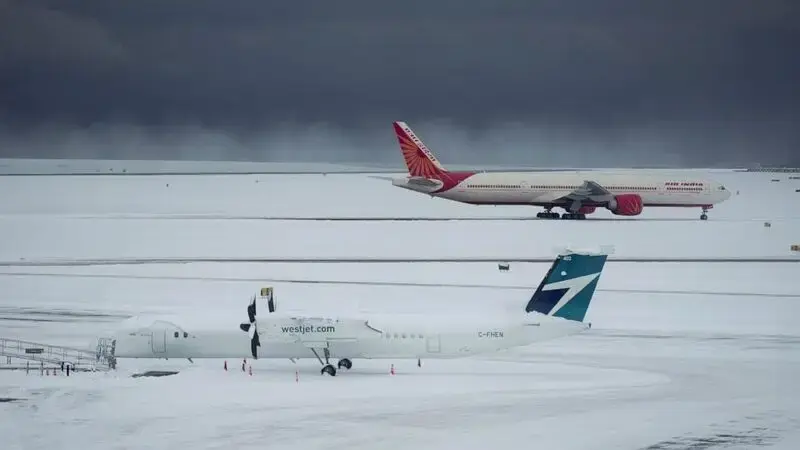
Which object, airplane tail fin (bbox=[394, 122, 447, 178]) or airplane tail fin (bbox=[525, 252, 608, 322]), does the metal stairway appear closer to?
airplane tail fin (bbox=[525, 252, 608, 322])

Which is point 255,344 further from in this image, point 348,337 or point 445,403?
point 445,403

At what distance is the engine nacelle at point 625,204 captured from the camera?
121 m

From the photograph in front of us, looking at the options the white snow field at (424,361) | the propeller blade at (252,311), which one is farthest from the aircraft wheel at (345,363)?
the propeller blade at (252,311)

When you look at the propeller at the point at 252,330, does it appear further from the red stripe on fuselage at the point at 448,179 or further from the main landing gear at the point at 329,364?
the red stripe on fuselage at the point at 448,179

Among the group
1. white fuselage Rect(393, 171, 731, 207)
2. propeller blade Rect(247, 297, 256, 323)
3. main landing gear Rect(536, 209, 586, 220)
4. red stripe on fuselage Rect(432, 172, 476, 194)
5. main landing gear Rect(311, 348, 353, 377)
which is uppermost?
red stripe on fuselage Rect(432, 172, 476, 194)

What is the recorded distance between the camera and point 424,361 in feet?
168

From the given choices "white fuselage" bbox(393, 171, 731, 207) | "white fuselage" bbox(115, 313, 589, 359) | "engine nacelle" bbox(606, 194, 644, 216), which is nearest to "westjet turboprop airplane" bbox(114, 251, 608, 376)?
"white fuselage" bbox(115, 313, 589, 359)

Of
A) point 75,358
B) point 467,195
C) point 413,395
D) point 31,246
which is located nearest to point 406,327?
point 413,395

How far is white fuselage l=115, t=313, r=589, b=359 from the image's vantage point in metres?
47.9

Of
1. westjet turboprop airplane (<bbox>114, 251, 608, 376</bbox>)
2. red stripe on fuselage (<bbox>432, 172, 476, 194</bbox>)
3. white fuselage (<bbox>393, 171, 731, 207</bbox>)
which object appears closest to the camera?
westjet turboprop airplane (<bbox>114, 251, 608, 376</bbox>)

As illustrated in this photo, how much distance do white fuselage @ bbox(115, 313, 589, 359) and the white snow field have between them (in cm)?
91

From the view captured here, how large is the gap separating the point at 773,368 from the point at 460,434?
679 inches

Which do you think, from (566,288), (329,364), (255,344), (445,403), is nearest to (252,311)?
(255,344)

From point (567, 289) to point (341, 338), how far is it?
9955mm
